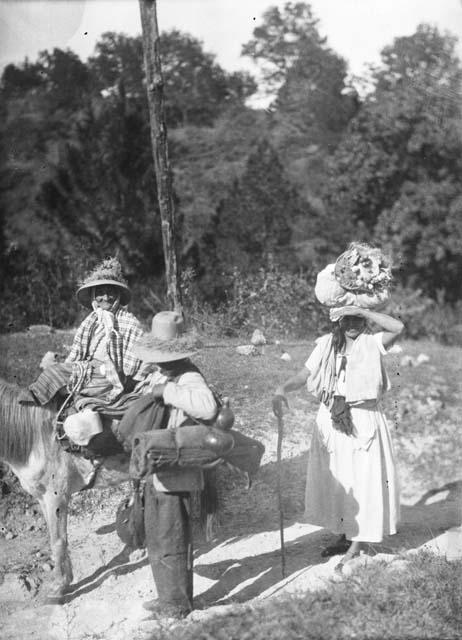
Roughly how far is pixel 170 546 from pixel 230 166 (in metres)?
23.7

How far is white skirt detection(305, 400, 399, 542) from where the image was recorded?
4.62m

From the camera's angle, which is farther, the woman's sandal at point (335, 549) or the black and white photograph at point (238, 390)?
the woman's sandal at point (335, 549)

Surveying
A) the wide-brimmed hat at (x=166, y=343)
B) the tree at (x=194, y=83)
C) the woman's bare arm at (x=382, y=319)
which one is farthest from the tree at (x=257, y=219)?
the tree at (x=194, y=83)

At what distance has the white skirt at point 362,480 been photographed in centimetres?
462

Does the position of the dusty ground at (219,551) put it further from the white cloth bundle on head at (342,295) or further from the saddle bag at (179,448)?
the white cloth bundle on head at (342,295)

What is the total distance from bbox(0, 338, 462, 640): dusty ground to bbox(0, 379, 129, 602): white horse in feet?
1.08

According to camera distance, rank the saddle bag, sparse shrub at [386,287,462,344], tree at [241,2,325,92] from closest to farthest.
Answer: the saddle bag < sparse shrub at [386,287,462,344] < tree at [241,2,325,92]

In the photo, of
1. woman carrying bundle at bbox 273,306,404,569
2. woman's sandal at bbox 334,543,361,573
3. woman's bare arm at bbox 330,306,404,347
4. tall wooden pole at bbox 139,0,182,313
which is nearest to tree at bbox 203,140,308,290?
tall wooden pole at bbox 139,0,182,313

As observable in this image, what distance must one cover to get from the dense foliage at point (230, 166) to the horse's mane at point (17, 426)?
2894 mm

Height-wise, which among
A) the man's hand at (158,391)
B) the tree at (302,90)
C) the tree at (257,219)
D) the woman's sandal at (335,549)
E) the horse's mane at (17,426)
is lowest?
the woman's sandal at (335,549)

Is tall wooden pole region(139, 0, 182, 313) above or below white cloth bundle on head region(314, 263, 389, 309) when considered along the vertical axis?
above

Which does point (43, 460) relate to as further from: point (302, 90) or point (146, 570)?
point (302, 90)

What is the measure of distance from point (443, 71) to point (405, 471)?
1099 centimetres

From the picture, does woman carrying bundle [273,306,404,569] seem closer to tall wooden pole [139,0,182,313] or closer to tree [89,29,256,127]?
tall wooden pole [139,0,182,313]
